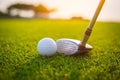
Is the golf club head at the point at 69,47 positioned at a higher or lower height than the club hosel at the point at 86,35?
lower

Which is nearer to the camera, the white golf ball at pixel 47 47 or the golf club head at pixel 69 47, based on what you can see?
the white golf ball at pixel 47 47

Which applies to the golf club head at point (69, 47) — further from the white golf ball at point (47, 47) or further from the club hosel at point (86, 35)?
the white golf ball at point (47, 47)

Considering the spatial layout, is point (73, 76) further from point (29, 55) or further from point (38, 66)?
point (29, 55)

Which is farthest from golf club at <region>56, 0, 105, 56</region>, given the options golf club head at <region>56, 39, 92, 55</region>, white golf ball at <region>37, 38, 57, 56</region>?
white golf ball at <region>37, 38, 57, 56</region>

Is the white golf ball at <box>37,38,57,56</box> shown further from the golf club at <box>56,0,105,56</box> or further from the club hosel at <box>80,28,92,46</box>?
the club hosel at <box>80,28,92,46</box>

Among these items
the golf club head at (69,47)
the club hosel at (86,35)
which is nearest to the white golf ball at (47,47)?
the golf club head at (69,47)

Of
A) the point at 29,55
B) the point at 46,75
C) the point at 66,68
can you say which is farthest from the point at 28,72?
the point at 29,55

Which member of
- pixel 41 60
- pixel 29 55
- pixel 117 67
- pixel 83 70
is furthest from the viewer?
pixel 29 55

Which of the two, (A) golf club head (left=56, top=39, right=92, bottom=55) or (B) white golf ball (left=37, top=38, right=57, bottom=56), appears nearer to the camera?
(B) white golf ball (left=37, top=38, right=57, bottom=56)

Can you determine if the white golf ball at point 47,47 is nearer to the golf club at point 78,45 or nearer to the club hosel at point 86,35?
the golf club at point 78,45

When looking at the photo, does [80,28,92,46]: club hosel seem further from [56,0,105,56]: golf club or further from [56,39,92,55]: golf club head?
[56,39,92,55]: golf club head

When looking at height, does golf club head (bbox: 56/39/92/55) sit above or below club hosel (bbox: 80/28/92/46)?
below
